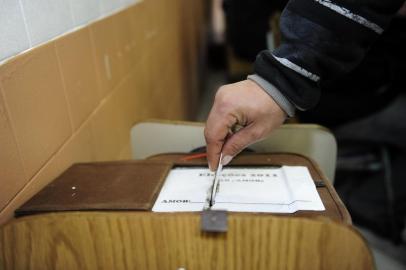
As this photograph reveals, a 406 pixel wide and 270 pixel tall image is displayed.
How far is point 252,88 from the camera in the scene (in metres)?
0.50

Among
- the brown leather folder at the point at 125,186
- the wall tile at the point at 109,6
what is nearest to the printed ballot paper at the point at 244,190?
the brown leather folder at the point at 125,186

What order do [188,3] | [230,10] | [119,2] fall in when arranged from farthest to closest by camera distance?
[188,3] → [230,10] → [119,2]

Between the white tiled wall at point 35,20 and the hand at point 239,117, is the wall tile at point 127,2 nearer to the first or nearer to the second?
the white tiled wall at point 35,20

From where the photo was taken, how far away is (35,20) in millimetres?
529

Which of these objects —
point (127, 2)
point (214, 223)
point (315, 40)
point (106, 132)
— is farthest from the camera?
point (127, 2)


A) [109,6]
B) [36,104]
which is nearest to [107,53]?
[109,6]

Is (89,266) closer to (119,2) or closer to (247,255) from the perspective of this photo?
(247,255)

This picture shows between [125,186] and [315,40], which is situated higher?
[315,40]

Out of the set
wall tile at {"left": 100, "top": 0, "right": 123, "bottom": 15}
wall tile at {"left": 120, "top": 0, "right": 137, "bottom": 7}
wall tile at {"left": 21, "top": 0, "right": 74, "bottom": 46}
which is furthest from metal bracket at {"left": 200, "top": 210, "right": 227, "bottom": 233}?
wall tile at {"left": 120, "top": 0, "right": 137, "bottom": 7}

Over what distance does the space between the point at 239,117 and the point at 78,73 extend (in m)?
0.34

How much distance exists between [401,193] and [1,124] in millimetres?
1445

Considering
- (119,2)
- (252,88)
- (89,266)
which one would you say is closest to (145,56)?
(119,2)

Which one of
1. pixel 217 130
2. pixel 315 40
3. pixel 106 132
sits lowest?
pixel 106 132

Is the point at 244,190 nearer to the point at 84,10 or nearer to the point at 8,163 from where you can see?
the point at 8,163
